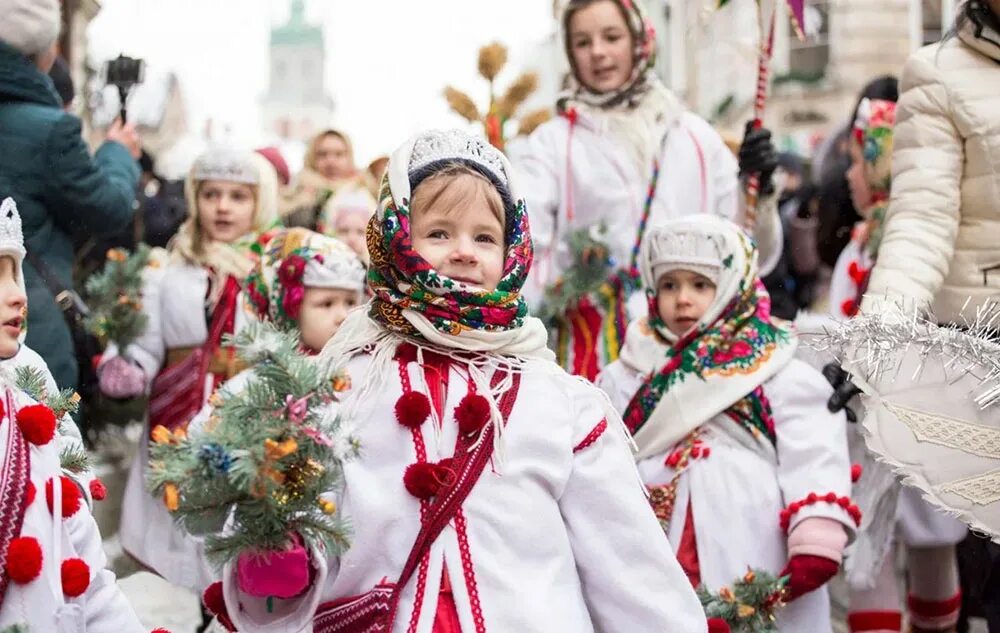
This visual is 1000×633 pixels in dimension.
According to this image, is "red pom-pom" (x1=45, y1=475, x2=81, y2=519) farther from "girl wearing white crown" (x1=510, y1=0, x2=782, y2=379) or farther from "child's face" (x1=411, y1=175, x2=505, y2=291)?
"girl wearing white crown" (x1=510, y1=0, x2=782, y2=379)

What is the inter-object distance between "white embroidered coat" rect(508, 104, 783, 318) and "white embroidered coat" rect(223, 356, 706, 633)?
3235mm

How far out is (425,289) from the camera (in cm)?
375

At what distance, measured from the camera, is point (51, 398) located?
3777mm

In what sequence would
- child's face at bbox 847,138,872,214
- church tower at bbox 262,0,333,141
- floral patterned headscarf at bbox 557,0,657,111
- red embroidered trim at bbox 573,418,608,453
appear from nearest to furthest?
red embroidered trim at bbox 573,418,608,453
floral patterned headscarf at bbox 557,0,657,111
child's face at bbox 847,138,872,214
church tower at bbox 262,0,333,141

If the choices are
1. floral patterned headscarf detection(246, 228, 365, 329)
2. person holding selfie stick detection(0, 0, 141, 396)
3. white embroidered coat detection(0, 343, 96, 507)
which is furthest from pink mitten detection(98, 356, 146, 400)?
white embroidered coat detection(0, 343, 96, 507)

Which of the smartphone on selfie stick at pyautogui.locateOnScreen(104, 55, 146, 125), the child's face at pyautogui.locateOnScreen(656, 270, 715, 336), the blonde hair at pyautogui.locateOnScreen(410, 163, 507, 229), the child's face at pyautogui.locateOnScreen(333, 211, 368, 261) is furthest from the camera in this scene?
the child's face at pyautogui.locateOnScreen(333, 211, 368, 261)

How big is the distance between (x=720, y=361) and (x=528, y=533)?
208 centimetres

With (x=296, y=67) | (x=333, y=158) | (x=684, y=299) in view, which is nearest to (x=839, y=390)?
(x=684, y=299)

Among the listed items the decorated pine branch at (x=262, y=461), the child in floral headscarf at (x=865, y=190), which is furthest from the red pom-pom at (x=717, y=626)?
the child in floral headscarf at (x=865, y=190)

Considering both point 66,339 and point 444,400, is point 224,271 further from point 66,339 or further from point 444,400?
point 444,400

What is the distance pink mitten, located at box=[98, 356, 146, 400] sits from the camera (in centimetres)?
713

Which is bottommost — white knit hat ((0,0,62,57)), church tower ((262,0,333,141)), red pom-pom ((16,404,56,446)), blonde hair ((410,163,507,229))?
church tower ((262,0,333,141))

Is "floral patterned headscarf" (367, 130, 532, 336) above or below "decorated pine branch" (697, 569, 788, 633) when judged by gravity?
above

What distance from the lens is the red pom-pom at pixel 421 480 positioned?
11.8 ft
